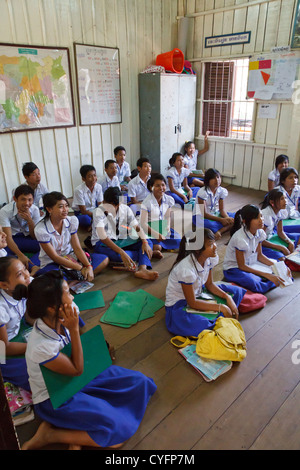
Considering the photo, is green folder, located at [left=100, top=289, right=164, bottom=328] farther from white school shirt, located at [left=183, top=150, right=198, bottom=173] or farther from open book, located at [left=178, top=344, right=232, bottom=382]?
white school shirt, located at [left=183, top=150, right=198, bottom=173]

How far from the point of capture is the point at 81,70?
4.22 meters

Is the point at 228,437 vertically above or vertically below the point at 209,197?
below

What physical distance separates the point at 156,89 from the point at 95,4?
4.30ft

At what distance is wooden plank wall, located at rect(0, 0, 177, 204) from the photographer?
12.1ft

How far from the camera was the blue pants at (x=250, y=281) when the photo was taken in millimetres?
2422

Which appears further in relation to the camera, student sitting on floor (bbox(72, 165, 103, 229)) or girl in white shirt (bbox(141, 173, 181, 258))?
student sitting on floor (bbox(72, 165, 103, 229))

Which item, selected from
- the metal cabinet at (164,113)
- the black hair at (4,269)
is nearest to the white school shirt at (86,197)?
the metal cabinet at (164,113)

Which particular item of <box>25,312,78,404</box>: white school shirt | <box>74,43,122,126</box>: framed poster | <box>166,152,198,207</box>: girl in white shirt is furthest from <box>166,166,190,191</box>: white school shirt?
<box>25,312,78,404</box>: white school shirt

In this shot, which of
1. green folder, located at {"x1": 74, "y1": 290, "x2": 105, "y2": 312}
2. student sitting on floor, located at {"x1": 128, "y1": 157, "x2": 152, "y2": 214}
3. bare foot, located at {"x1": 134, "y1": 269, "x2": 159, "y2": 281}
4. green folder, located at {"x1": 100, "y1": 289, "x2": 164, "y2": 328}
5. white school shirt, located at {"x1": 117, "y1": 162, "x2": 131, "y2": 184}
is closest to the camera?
green folder, located at {"x1": 100, "y1": 289, "x2": 164, "y2": 328}

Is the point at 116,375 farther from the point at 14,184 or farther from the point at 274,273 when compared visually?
the point at 14,184

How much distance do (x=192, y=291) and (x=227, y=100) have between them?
13.3 feet

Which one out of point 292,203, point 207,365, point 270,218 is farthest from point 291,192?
point 207,365

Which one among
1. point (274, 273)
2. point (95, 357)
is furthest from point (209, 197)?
point (95, 357)

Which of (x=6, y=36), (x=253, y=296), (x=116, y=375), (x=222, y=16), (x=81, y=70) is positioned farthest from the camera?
(x=222, y=16)
